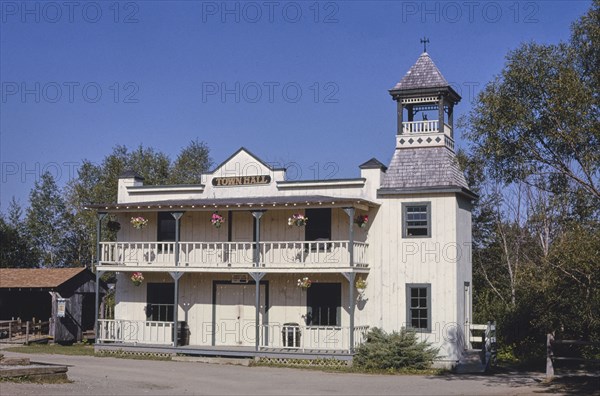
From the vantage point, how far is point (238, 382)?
23844mm

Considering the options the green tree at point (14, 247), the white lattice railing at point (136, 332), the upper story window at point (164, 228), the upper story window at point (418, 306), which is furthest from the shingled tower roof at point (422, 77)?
the green tree at point (14, 247)

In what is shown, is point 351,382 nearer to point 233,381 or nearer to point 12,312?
point 233,381

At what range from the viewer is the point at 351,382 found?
24.3 m

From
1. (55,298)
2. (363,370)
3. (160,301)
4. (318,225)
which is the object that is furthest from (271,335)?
(55,298)

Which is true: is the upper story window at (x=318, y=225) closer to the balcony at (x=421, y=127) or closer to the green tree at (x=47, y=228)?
the balcony at (x=421, y=127)

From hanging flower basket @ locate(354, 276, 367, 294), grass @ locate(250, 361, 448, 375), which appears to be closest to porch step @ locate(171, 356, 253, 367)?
grass @ locate(250, 361, 448, 375)

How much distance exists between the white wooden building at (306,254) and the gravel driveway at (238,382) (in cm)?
268

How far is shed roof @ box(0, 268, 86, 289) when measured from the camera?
3644 cm

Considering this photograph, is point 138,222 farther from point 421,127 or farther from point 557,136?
point 557,136

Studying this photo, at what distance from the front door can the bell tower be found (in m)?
7.95

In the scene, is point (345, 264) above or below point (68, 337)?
above

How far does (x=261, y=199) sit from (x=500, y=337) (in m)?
10.8

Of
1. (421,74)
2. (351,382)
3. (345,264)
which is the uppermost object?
(421,74)

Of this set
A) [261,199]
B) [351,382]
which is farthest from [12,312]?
[351,382]
